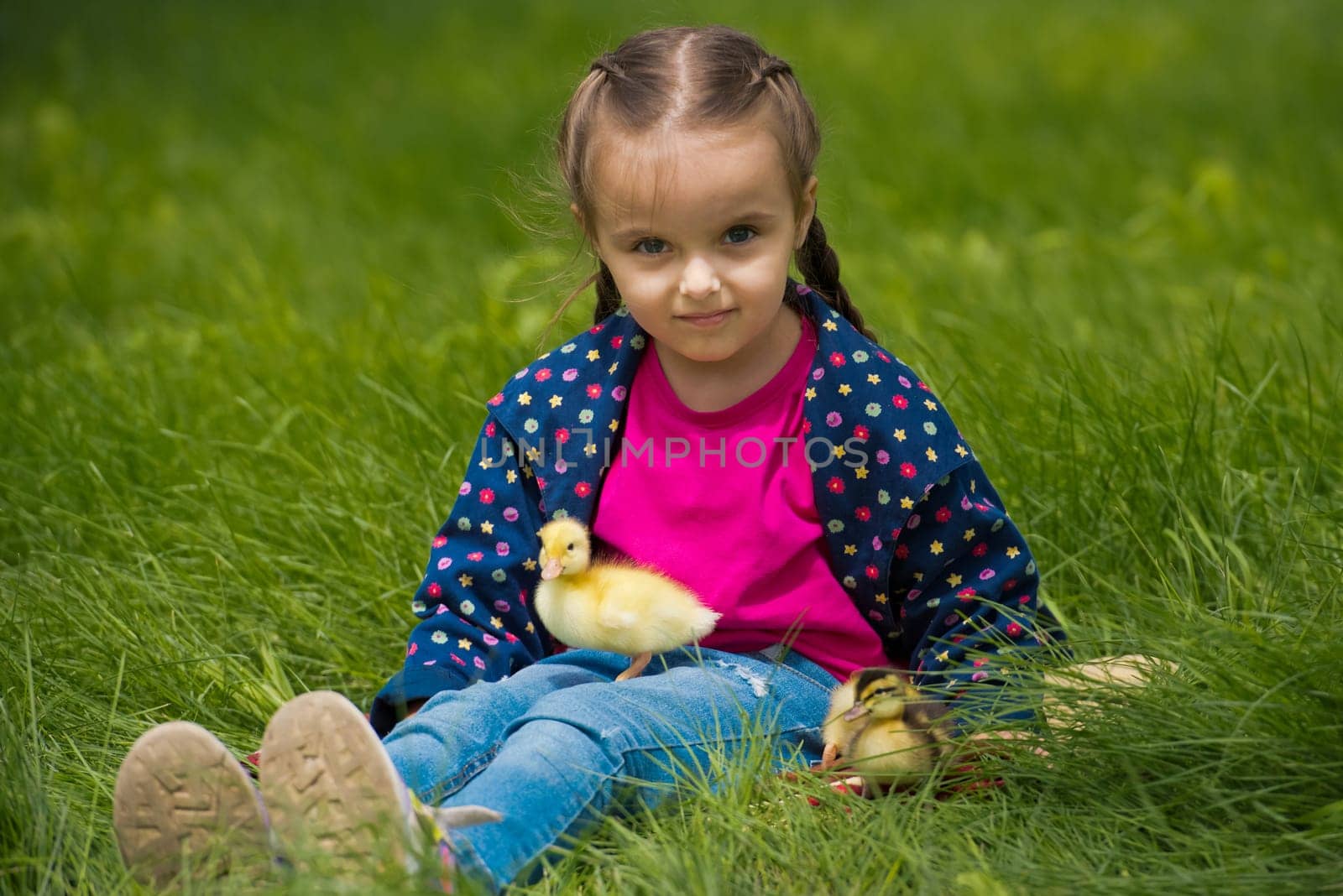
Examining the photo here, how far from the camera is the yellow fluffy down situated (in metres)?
2.31

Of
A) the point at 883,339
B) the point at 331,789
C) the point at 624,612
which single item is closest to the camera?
the point at 331,789

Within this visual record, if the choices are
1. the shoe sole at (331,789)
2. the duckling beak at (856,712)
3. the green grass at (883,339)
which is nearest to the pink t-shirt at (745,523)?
the duckling beak at (856,712)

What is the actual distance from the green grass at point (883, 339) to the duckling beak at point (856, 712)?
145mm

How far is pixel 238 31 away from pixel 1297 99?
21.4ft

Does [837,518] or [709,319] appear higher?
[709,319]

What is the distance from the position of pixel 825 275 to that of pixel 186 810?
1504mm

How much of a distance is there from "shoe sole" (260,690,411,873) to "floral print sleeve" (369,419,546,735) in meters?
0.51

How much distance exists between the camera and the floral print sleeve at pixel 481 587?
2473 mm

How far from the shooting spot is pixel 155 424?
354cm

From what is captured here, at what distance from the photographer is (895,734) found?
87.8 inches

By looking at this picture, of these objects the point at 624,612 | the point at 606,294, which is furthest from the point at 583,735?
the point at 606,294

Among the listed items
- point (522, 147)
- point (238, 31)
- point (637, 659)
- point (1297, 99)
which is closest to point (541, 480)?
point (637, 659)

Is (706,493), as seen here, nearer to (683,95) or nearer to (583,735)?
(583,735)

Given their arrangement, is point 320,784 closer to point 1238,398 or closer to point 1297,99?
point 1238,398
